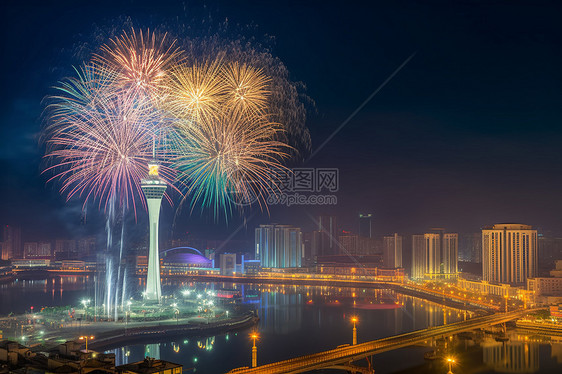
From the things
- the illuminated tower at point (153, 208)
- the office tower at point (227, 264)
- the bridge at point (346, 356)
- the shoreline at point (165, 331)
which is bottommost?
the office tower at point (227, 264)

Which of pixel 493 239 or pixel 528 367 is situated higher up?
pixel 493 239

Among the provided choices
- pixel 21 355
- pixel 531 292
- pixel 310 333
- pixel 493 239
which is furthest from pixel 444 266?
pixel 21 355

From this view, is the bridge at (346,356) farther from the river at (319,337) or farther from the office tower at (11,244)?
the office tower at (11,244)

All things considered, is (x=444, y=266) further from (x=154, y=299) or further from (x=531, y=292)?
(x=154, y=299)

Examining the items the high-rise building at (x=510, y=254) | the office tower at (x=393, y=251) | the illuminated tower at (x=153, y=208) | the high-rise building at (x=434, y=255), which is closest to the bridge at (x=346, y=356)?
the illuminated tower at (x=153, y=208)

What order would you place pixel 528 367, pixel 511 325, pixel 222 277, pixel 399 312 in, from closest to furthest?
pixel 528 367 < pixel 511 325 < pixel 399 312 < pixel 222 277

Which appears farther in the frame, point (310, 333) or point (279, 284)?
point (279, 284)

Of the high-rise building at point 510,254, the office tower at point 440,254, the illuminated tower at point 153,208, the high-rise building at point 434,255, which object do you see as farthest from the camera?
the high-rise building at point 434,255

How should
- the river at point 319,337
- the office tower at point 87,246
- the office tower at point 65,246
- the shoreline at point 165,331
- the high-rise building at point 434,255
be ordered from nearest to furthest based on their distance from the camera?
1. the river at point 319,337
2. the shoreline at point 165,331
3. the high-rise building at point 434,255
4. the office tower at point 87,246
5. the office tower at point 65,246

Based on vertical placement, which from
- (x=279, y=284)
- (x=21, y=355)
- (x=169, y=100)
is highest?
(x=169, y=100)
